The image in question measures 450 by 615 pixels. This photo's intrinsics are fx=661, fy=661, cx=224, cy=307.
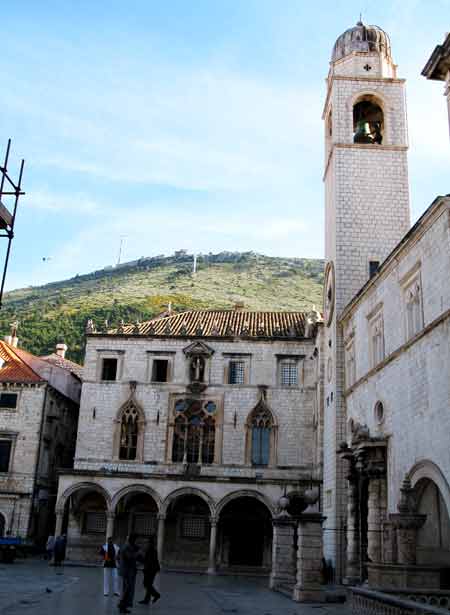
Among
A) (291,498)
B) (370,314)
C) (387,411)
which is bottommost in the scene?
(291,498)

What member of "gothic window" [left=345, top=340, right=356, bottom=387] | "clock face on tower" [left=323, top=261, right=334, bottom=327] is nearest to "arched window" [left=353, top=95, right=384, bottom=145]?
"clock face on tower" [left=323, top=261, right=334, bottom=327]

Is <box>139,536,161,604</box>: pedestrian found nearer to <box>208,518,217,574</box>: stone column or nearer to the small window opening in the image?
the small window opening

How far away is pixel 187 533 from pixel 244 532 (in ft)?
10.2

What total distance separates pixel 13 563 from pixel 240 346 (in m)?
16.0

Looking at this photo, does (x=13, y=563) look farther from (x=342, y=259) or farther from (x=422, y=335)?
(x=422, y=335)

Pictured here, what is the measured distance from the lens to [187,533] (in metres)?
35.9

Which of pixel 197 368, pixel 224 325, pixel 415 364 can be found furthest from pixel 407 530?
pixel 224 325

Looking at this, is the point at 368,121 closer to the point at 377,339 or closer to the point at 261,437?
the point at 377,339

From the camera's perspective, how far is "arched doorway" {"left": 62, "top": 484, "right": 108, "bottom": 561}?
35156 millimetres

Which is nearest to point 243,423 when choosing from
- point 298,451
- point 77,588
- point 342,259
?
point 298,451

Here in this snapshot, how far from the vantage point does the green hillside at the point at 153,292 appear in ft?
253

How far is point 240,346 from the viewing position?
3756 centimetres

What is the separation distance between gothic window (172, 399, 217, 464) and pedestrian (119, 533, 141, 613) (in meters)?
21.7

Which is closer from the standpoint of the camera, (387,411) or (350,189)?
(387,411)
